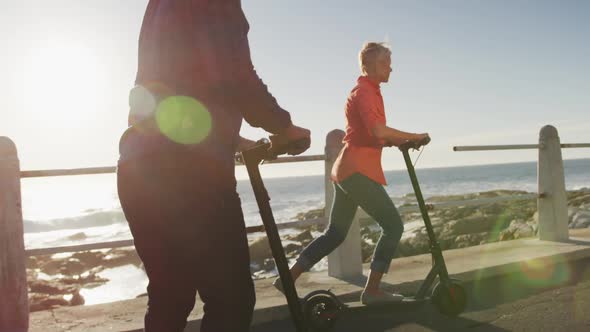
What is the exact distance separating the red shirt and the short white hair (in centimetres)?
12

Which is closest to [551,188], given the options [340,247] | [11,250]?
[340,247]

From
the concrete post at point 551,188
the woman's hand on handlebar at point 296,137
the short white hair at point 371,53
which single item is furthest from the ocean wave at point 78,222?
the woman's hand on handlebar at point 296,137

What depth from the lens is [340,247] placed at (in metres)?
5.68

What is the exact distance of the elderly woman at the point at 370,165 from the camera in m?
4.48

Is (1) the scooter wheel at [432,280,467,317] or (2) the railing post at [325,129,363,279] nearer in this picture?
(1) the scooter wheel at [432,280,467,317]

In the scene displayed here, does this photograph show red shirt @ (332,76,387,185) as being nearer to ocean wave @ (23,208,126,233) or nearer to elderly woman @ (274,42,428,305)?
elderly woman @ (274,42,428,305)

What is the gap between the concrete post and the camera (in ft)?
24.1

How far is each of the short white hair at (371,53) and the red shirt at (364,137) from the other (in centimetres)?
12

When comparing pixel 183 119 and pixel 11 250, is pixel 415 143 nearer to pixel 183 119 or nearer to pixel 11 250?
pixel 183 119

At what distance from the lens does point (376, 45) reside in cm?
468

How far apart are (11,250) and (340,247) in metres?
2.88

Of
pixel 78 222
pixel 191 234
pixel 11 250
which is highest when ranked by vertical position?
pixel 191 234

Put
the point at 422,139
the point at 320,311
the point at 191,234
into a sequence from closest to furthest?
1. the point at 191,234
2. the point at 320,311
3. the point at 422,139

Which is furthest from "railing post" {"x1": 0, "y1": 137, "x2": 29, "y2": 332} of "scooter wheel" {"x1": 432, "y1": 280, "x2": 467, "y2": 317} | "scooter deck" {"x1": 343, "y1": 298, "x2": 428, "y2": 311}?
"scooter wheel" {"x1": 432, "y1": 280, "x2": 467, "y2": 317}
